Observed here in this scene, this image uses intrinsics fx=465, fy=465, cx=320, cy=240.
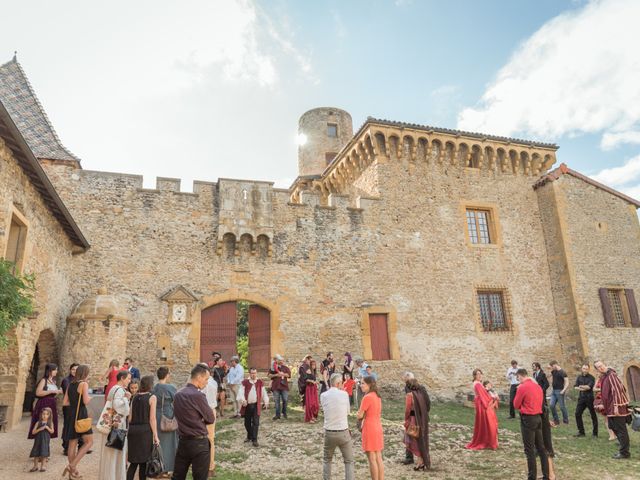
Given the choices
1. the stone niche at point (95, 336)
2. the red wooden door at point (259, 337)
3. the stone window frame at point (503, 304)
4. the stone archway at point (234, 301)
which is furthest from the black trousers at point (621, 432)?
the stone niche at point (95, 336)

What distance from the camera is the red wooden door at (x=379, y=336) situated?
15.5 metres

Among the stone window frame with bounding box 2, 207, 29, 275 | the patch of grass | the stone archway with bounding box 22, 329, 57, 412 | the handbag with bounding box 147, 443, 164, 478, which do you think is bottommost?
the patch of grass

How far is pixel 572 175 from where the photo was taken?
19.0 m

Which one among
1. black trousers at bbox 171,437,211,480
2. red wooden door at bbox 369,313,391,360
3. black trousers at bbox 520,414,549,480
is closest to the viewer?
black trousers at bbox 171,437,211,480

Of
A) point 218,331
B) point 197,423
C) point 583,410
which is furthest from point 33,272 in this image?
point 583,410

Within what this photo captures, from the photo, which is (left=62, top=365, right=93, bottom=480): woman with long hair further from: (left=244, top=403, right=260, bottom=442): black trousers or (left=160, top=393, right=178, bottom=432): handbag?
(left=244, top=403, right=260, bottom=442): black trousers

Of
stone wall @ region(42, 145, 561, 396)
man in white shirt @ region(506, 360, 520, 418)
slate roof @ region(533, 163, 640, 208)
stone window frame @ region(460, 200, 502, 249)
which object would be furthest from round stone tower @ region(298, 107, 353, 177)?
man in white shirt @ region(506, 360, 520, 418)

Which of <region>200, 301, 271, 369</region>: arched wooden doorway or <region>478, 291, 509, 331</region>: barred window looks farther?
<region>478, 291, 509, 331</region>: barred window

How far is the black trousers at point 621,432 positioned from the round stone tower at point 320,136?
17659mm

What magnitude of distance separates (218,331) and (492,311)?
995cm

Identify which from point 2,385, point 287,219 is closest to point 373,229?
point 287,219

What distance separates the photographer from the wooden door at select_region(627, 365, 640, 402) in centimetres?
1716

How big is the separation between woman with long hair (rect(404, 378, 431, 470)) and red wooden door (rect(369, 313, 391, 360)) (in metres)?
7.59

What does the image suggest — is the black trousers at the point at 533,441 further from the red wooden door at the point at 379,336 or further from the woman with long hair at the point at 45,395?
the red wooden door at the point at 379,336
